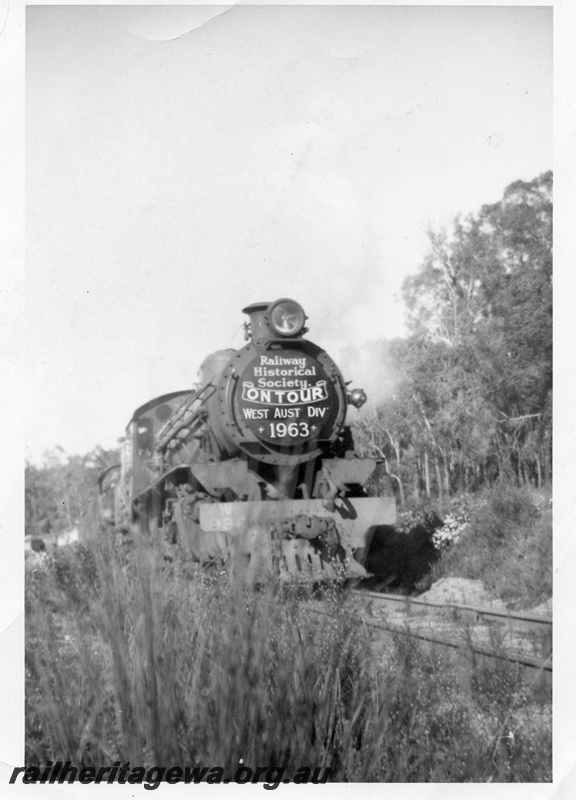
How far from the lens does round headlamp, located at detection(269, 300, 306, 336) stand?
25.3 feet

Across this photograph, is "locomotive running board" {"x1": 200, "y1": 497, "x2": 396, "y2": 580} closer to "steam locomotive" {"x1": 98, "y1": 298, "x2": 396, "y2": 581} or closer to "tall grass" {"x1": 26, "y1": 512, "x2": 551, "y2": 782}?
"steam locomotive" {"x1": 98, "y1": 298, "x2": 396, "y2": 581}

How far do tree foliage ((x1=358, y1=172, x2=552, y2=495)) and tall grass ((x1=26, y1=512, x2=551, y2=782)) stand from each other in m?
4.77

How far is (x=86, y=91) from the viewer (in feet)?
16.1

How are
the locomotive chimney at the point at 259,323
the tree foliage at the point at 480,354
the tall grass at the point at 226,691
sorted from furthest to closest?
the tree foliage at the point at 480,354 < the locomotive chimney at the point at 259,323 < the tall grass at the point at 226,691

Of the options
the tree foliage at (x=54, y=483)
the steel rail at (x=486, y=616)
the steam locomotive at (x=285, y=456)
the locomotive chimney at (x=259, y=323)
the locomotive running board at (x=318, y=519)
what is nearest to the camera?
the tree foliage at (x=54, y=483)

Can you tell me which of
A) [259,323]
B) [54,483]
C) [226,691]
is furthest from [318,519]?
[226,691]

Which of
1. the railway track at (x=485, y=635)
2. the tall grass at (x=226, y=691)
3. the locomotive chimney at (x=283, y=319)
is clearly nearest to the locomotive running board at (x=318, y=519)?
the railway track at (x=485, y=635)

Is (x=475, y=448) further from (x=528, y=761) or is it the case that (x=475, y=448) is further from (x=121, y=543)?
(x=121, y=543)

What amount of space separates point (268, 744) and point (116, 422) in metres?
5.71

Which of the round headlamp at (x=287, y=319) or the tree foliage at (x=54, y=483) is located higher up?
the round headlamp at (x=287, y=319)

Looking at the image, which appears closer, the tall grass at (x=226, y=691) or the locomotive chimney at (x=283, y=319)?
the tall grass at (x=226, y=691)

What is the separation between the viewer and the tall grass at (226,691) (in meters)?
2.69

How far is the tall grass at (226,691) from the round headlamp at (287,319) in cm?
456

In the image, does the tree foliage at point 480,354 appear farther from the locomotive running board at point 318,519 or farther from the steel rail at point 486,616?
the steel rail at point 486,616
